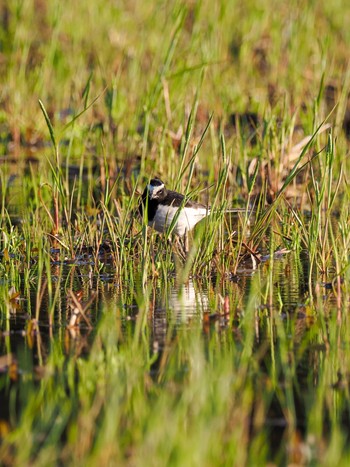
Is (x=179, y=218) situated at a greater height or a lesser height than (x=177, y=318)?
greater

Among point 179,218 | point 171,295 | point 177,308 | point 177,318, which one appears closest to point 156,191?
point 179,218

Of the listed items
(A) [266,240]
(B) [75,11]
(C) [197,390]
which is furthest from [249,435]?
(B) [75,11]

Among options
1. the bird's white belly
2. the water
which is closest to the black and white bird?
the bird's white belly

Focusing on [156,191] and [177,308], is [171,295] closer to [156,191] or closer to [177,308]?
[177,308]

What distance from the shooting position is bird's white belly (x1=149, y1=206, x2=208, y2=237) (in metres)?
6.75

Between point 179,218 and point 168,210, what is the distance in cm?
25

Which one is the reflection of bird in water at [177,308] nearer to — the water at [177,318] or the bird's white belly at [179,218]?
the water at [177,318]

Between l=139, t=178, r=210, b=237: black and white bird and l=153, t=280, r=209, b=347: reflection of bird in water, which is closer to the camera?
l=153, t=280, r=209, b=347: reflection of bird in water

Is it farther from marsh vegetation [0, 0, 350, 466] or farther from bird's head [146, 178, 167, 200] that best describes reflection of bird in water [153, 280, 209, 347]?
bird's head [146, 178, 167, 200]

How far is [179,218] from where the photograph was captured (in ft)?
22.6

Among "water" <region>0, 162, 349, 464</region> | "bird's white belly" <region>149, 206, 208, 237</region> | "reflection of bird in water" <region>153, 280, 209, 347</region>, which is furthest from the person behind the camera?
"bird's white belly" <region>149, 206, 208, 237</region>

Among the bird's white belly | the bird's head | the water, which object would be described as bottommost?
the water

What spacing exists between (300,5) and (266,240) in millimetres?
6217

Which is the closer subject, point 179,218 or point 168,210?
point 168,210
